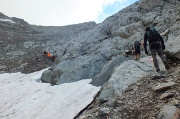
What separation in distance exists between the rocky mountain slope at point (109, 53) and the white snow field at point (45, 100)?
3.97 ft

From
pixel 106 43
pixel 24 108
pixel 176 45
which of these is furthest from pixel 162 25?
pixel 24 108

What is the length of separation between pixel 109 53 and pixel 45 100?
1055 centimetres

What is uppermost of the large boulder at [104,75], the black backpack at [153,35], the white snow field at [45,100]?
the black backpack at [153,35]

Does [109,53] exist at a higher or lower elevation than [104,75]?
higher

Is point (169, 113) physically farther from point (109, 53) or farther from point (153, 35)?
point (109, 53)

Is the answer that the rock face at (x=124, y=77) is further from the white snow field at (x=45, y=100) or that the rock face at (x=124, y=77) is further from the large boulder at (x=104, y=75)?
the large boulder at (x=104, y=75)

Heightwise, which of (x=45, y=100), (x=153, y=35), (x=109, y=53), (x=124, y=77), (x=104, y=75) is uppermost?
(x=153, y=35)

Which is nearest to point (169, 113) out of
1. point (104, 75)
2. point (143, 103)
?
point (143, 103)

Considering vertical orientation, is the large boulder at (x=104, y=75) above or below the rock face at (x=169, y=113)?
above

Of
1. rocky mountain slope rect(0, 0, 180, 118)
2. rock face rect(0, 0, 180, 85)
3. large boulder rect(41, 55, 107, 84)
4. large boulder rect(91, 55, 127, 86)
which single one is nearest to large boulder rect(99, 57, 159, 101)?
rocky mountain slope rect(0, 0, 180, 118)

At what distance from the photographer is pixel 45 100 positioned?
54.0ft

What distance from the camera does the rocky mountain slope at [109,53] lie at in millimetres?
14120

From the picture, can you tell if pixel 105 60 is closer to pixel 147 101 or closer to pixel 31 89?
pixel 31 89

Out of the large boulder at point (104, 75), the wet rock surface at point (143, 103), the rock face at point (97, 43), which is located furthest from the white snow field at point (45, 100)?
the rock face at point (97, 43)
